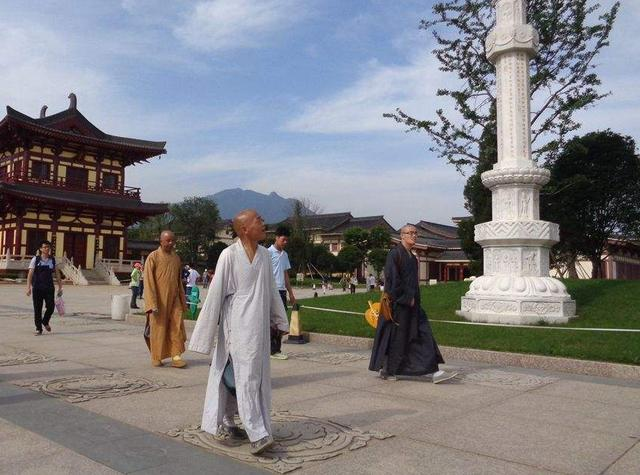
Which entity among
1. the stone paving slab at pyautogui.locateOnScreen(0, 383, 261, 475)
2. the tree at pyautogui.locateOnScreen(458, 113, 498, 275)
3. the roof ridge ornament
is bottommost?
the stone paving slab at pyautogui.locateOnScreen(0, 383, 261, 475)

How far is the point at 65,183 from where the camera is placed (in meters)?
36.6

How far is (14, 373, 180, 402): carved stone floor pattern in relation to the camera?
4.98m

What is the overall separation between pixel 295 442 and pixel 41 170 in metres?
37.4

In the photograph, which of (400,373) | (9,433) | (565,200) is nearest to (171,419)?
(9,433)

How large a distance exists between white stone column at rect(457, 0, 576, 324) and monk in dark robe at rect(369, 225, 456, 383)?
3.97 metres

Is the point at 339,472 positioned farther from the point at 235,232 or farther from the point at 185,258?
the point at 185,258

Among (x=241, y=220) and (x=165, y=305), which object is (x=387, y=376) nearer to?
(x=165, y=305)

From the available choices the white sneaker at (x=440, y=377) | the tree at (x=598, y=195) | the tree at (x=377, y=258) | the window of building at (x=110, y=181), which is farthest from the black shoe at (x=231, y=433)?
the tree at (x=377, y=258)

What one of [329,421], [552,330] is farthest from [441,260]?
[329,421]

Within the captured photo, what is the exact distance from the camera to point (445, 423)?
4266 millimetres

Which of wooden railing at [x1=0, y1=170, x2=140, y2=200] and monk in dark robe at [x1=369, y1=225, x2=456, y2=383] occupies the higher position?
wooden railing at [x1=0, y1=170, x2=140, y2=200]

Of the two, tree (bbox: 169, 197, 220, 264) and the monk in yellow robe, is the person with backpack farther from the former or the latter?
tree (bbox: 169, 197, 220, 264)

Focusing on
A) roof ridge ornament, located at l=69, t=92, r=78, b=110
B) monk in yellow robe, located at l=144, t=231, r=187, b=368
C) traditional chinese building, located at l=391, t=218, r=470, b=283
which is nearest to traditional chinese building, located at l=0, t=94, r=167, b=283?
roof ridge ornament, located at l=69, t=92, r=78, b=110

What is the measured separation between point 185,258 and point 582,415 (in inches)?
1929
